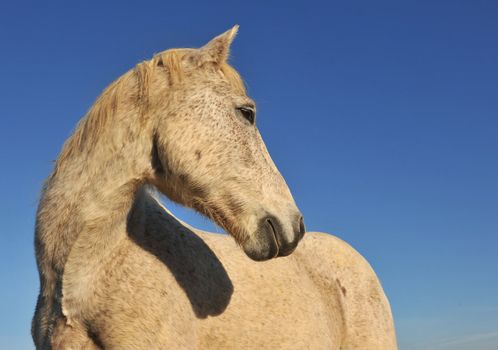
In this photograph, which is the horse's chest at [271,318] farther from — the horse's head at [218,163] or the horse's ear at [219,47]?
the horse's ear at [219,47]

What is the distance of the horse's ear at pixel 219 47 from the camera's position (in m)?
5.31

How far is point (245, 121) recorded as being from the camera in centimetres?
518

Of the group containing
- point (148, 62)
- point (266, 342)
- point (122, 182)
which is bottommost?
point (266, 342)

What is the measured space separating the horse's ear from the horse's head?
22 centimetres

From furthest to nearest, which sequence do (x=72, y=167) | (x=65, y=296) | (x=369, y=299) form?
1. (x=369, y=299)
2. (x=72, y=167)
3. (x=65, y=296)

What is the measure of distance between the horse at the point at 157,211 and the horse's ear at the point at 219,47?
11mm

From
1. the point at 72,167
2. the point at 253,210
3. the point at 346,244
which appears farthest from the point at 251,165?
the point at 346,244

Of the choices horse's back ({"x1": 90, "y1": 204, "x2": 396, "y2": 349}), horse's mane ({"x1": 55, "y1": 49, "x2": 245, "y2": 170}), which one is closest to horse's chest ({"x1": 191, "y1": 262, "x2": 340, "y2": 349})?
horse's back ({"x1": 90, "y1": 204, "x2": 396, "y2": 349})

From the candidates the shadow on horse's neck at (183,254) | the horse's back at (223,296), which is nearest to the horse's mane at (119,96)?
the shadow on horse's neck at (183,254)

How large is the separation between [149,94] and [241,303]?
6.50 ft

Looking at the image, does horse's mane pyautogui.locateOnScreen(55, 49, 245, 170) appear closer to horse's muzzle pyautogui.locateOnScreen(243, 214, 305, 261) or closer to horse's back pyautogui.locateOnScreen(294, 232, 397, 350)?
horse's muzzle pyautogui.locateOnScreen(243, 214, 305, 261)

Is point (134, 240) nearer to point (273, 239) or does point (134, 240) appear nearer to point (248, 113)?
point (273, 239)

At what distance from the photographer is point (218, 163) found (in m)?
4.83

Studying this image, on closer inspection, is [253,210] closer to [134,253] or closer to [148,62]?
[134,253]
